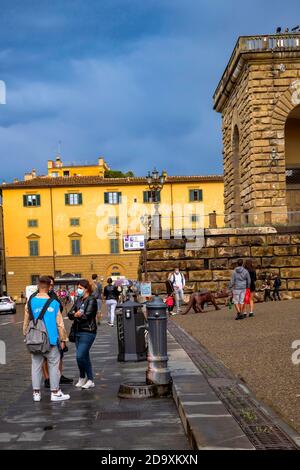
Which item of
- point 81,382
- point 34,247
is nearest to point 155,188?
point 81,382

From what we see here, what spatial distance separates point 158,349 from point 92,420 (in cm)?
158

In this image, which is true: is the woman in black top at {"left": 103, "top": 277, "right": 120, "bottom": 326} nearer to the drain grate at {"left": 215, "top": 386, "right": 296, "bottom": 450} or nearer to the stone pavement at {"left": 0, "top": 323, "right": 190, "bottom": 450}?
the stone pavement at {"left": 0, "top": 323, "right": 190, "bottom": 450}

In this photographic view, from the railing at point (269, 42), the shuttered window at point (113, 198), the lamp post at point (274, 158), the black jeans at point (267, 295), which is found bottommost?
the black jeans at point (267, 295)

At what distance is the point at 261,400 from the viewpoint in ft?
23.5

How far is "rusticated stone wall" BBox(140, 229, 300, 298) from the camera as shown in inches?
1086

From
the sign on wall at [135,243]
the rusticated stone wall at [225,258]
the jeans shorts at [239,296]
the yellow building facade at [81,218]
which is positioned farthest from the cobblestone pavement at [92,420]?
the yellow building facade at [81,218]

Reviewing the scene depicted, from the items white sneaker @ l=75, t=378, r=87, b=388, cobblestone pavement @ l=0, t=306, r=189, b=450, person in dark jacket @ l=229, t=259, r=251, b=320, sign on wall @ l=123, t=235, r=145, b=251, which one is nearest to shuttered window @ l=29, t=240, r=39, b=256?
sign on wall @ l=123, t=235, r=145, b=251

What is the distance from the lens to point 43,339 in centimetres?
810

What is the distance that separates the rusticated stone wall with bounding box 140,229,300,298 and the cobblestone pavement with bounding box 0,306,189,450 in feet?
57.8

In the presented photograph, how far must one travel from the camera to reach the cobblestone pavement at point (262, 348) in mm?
7382

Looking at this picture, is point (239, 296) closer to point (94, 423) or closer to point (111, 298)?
point (111, 298)

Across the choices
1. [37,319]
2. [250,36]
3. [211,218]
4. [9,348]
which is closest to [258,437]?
[37,319]

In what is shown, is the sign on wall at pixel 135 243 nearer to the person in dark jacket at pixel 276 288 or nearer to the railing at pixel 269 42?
the person in dark jacket at pixel 276 288

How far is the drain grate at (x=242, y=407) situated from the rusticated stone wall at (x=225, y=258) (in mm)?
15980
